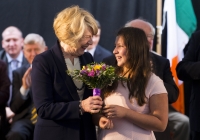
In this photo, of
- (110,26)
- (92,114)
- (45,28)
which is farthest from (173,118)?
(92,114)

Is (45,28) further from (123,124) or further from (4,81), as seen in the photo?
(123,124)

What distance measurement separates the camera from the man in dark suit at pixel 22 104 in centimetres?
528

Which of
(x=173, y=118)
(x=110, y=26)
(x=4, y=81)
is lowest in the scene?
(x=173, y=118)

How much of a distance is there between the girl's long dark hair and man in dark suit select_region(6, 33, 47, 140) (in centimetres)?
241

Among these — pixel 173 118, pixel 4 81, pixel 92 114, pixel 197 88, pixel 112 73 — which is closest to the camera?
pixel 112 73

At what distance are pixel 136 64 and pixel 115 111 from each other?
38 centimetres

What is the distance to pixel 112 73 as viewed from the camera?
2969 millimetres

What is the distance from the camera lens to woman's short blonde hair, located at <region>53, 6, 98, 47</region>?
10.1 ft

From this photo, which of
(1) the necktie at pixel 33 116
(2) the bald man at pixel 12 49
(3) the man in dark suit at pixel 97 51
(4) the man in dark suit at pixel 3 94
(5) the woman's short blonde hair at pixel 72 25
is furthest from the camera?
(2) the bald man at pixel 12 49

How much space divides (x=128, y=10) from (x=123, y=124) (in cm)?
308

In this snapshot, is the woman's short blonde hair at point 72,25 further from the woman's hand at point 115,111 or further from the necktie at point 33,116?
the necktie at point 33,116

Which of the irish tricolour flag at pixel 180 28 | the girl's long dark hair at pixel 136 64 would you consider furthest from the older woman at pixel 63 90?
the irish tricolour flag at pixel 180 28

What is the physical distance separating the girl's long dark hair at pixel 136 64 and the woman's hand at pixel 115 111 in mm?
139

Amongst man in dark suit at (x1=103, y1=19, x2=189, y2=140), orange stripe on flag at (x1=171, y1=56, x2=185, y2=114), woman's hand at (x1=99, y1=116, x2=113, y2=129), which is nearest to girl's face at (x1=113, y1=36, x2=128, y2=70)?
man in dark suit at (x1=103, y1=19, x2=189, y2=140)
